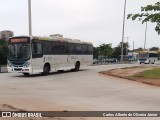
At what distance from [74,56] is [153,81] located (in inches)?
450

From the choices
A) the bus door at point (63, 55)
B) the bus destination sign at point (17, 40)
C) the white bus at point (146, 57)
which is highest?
the bus destination sign at point (17, 40)

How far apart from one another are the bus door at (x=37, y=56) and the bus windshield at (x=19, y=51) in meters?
Result: 0.49

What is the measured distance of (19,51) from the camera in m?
25.8

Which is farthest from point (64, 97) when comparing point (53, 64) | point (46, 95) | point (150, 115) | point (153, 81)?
point (53, 64)

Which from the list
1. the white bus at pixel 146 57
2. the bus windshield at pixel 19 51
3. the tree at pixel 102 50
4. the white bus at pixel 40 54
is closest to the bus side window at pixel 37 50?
the white bus at pixel 40 54

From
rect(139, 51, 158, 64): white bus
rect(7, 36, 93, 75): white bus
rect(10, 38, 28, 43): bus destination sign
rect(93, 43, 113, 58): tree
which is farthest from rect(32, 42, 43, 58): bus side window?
rect(93, 43, 113, 58): tree

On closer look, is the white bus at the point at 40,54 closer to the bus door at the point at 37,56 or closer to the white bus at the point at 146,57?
the bus door at the point at 37,56

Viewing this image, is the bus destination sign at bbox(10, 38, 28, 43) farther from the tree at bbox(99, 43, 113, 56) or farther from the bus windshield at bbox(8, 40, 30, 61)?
the tree at bbox(99, 43, 113, 56)

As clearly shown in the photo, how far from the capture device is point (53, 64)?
2861cm

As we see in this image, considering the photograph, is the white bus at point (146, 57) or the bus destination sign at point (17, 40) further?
the white bus at point (146, 57)

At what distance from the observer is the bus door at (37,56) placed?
25747 millimetres

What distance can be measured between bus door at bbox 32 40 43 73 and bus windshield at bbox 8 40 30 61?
49 cm

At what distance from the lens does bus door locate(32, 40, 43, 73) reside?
25747 millimetres

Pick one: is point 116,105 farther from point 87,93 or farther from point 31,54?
point 31,54
